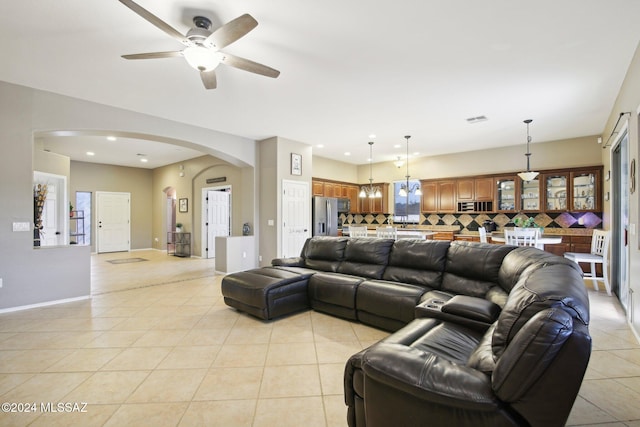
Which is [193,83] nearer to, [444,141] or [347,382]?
[347,382]

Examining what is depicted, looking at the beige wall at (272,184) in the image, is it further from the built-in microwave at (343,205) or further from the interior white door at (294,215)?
the built-in microwave at (343,205)

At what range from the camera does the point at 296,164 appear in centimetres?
666

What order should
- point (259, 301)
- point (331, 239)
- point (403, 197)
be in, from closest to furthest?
point (259, 301) < point (331, 239) < point (403, 197)

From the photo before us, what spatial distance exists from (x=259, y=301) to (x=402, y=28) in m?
3.09

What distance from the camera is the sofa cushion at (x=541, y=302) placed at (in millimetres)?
1174

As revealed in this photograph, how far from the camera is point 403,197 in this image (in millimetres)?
8812

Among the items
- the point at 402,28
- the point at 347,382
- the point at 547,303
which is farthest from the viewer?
the point at 402,28

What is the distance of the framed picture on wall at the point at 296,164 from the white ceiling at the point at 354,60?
1291mm

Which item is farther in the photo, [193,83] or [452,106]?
[452,106]

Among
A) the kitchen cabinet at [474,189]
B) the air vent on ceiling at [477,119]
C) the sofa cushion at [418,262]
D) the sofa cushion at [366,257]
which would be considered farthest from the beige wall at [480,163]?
the sofa cushion at [418,262]

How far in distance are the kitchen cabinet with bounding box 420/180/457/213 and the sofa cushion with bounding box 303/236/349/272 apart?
4514 millimetres

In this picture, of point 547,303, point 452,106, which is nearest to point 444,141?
point 452,106

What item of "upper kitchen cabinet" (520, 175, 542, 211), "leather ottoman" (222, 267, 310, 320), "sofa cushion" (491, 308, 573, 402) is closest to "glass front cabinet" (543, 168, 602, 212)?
"upper kitchen cabinet" (520, 175, 542, 211)

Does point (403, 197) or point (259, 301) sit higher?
point (403, 197)
